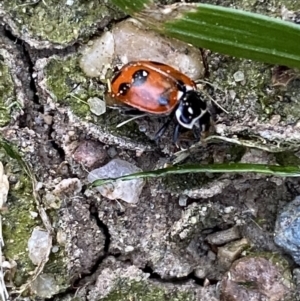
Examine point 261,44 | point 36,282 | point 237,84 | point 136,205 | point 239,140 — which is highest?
point 261,44

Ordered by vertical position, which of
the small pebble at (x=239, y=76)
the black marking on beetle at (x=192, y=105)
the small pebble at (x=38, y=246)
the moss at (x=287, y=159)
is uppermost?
the small pebble at (x=239, y=76)

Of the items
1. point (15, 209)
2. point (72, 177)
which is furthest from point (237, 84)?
point (15, 209)

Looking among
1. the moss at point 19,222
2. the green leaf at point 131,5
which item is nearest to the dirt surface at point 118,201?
the moss at point 19,222

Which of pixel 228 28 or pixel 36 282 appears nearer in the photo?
pixel 228 28

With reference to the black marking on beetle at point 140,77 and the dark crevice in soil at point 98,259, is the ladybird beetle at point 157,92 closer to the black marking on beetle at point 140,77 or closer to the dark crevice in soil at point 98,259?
the black marking on beetle at point 140,77

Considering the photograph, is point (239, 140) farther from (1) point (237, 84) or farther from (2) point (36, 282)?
(2) point (36, 282)

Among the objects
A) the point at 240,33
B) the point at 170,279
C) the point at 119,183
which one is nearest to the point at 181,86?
the point at 240,33

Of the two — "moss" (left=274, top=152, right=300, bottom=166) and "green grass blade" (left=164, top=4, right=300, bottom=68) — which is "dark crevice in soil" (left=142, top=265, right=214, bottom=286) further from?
"green grass blade" (left=164, top=4, right=300, bottom=68)
